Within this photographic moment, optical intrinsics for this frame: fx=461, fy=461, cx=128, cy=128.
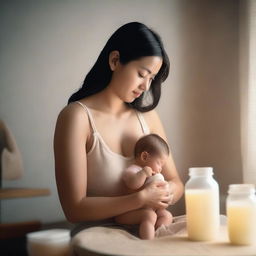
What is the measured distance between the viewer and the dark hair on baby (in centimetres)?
116

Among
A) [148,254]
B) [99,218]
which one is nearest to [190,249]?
[148,254]

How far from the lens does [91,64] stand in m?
1.15

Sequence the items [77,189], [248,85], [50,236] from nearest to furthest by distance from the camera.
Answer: [50,236]
[77,189]
[248,85]

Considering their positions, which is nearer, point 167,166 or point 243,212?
point 243,212

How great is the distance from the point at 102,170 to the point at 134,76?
253 millimetres

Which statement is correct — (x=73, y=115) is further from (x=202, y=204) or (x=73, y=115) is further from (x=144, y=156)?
(x=202, y=204)

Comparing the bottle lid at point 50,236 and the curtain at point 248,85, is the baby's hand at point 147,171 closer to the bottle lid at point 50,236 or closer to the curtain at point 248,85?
the bottle lid at point 50,236

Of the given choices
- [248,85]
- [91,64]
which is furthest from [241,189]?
[248,85]

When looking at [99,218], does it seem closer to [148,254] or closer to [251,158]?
[148,254]

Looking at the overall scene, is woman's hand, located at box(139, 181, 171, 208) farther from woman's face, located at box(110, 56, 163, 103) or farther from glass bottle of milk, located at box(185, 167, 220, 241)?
woman's face, located at box(110, 56, 163, 103)

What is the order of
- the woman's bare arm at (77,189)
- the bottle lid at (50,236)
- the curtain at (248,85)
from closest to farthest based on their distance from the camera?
the bottle lid at (50,236)
the woman's bare arm at (77,189)
the curtain at (248,85)

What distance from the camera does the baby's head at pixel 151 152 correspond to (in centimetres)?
115

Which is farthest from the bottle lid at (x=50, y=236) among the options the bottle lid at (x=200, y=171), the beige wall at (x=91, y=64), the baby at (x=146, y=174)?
the bottle lid at (x=200, y=171)

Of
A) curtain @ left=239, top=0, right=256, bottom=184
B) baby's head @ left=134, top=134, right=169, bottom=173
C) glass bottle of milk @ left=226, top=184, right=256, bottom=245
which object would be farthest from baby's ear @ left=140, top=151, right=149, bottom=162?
curtain @ left=239, top=0, right=256, bottom=184
